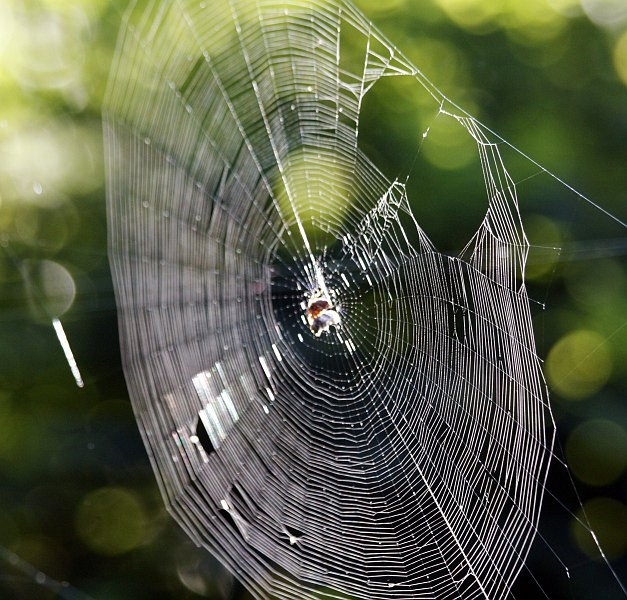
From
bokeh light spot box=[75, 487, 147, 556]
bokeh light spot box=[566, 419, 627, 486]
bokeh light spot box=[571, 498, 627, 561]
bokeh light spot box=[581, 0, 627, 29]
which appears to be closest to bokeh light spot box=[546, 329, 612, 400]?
bokeh light spot box=[566, 419, 627, 486]

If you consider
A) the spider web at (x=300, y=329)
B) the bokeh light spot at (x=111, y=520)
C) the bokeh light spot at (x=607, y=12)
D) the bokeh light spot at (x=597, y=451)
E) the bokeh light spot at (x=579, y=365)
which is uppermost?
the bokeh light spot at (x=607, y=12)

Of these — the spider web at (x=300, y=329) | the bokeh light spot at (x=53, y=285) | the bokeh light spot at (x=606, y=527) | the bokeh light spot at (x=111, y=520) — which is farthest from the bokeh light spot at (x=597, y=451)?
the bokeh light spot at (x=53, y=285)

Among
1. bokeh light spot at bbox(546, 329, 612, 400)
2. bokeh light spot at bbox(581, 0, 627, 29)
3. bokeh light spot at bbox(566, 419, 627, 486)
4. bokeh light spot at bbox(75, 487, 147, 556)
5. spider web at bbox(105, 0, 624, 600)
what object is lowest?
bokeh light spot at bbox(75, 487, 147, 556)

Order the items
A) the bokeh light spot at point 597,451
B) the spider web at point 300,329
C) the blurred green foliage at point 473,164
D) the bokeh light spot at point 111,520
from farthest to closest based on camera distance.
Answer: the bokeh light spot at point 111,520 < the bokeh light spot at point 597,451 < the blurred green foliage at point 473,164 < the spider web at point 300,329

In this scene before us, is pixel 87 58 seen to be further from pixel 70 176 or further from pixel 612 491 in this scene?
pixel 612 491

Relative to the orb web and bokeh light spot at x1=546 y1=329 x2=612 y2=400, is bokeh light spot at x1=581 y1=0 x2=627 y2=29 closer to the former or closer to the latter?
the orb web

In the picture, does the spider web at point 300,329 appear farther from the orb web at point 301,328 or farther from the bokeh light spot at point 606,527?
the bokeh light spot at point 606,527
